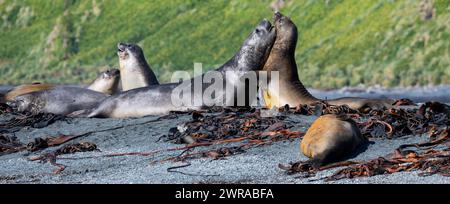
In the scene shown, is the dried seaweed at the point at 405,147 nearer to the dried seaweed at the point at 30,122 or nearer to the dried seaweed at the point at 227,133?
the dried seaweed at the point at 227,133

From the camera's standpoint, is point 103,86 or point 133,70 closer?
point 133,70

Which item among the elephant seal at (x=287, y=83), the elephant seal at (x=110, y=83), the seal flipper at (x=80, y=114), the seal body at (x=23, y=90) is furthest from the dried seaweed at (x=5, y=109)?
the elephant seal at (x=287, y=83)

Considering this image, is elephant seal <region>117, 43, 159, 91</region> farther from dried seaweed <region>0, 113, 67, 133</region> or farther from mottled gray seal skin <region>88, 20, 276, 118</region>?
dried seaweed <region>0, 113, 67, 133</region>

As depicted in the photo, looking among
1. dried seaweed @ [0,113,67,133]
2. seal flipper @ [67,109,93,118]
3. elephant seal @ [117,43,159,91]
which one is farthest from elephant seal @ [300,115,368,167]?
elephant seal @ [117,43,159,91]

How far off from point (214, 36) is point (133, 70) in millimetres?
32691

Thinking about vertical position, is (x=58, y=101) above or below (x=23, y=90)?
below

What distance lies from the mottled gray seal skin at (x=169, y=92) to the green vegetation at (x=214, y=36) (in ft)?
79.4

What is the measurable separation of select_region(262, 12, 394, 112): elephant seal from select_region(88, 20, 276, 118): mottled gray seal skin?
15 centimetres

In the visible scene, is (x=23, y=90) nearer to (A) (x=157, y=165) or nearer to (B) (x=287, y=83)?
(B) (x=287, y=83)

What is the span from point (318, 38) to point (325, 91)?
19.3 feet

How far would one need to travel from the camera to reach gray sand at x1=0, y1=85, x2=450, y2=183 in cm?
1090

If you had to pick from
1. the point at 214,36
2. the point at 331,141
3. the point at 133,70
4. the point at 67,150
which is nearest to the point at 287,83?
the point at 133,70

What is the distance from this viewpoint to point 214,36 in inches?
2066

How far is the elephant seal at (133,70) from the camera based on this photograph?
19672 millimetres
